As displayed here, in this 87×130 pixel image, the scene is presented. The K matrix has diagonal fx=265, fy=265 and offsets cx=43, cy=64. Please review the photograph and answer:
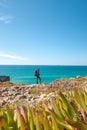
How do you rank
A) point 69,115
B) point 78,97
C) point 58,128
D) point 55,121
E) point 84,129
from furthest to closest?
1. point 78,97
2. point 69,115
3. point 58,128
4. point 55,121
5. point 84,129

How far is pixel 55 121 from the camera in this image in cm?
127

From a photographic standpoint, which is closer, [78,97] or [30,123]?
[30,123]

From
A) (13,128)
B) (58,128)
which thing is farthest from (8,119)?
(58,128)

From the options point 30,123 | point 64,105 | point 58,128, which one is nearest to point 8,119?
point 30,123

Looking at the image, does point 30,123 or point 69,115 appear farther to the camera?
point 69,115

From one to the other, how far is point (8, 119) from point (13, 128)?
74mm

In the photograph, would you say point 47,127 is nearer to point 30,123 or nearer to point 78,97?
point 30,123

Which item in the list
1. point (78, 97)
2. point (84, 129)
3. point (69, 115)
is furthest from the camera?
point (78, 97)

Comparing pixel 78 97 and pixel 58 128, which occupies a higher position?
pixel 78 97

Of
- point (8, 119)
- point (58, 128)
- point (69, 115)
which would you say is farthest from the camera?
point (69, 115)

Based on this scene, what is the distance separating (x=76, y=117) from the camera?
1.54 m

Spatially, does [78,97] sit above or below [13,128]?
above

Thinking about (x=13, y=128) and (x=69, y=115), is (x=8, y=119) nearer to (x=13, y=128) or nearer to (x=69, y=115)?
(x=13, y=128)

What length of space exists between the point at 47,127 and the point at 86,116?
234mm
